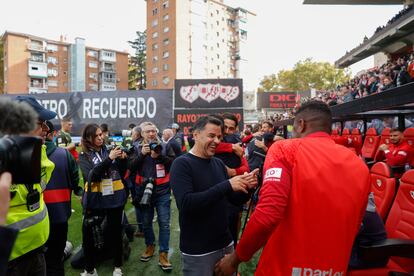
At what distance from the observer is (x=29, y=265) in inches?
76.5

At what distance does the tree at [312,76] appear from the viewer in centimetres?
5344

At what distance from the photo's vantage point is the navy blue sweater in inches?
79.4

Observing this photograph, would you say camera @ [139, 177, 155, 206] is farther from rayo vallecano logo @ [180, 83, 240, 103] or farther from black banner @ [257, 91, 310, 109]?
black banner @ [257, 91, 310, 109]

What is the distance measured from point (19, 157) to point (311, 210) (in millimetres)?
1312

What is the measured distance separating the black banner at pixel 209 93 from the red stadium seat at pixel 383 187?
471 inches

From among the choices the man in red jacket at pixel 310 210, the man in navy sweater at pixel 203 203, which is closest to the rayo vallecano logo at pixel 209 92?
the man in navy sweater at pixel 203 203

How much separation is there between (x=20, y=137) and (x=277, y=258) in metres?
1.36

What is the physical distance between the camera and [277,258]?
166 cm

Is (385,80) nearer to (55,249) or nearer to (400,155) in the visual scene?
(400,155)

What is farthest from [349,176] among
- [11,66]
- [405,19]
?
[11,66]

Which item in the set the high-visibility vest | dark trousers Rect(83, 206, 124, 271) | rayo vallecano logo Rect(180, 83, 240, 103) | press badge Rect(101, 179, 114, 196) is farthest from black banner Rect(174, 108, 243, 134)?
the high-visibility vest

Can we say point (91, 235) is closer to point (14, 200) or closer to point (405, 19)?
point (14, 200)

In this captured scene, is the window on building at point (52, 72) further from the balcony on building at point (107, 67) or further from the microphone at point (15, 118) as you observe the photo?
the microphone at point (15, 118)

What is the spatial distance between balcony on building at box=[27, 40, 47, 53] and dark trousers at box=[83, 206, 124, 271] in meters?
66.3
